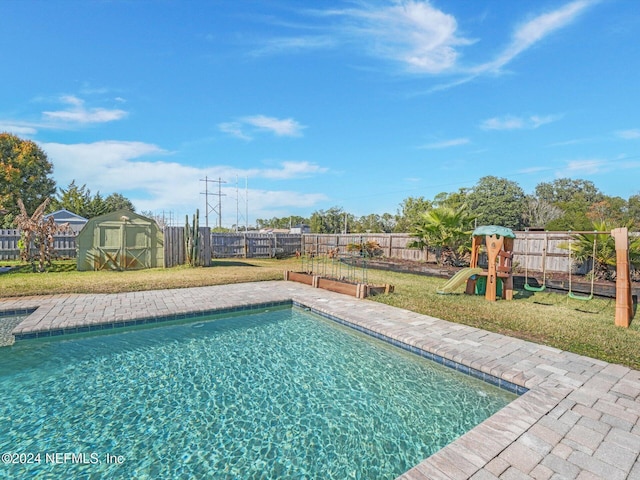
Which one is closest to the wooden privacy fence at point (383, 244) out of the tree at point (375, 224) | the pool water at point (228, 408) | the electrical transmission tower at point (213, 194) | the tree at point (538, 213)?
the pool water at point (228, 408)

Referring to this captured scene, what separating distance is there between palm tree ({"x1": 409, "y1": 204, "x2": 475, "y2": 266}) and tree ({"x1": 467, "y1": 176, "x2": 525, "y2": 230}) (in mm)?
24158

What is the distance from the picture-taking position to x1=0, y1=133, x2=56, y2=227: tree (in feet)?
68.8

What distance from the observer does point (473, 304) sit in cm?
657

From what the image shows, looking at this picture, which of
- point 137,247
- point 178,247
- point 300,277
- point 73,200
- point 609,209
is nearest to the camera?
point 300,277

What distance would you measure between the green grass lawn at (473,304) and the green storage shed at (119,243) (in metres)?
0.76

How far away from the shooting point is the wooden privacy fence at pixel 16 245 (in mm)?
12719

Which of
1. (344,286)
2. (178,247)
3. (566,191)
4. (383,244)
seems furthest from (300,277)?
(566,191)

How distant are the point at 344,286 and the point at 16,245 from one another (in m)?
A: 13.8

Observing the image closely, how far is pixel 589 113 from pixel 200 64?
18203 millimetres

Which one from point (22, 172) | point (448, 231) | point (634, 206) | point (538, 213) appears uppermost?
point (22, 172)

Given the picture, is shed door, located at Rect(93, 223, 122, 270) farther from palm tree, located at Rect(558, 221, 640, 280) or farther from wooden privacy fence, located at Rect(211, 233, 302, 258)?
palm tree, located at Rect(558, 221, 640, 280)

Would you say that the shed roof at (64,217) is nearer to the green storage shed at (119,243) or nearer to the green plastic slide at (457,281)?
the green storage shed at (119,243)

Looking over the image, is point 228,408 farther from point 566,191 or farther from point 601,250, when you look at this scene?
point 566,191

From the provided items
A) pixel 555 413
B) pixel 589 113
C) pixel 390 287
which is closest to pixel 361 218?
pixel 589 113
